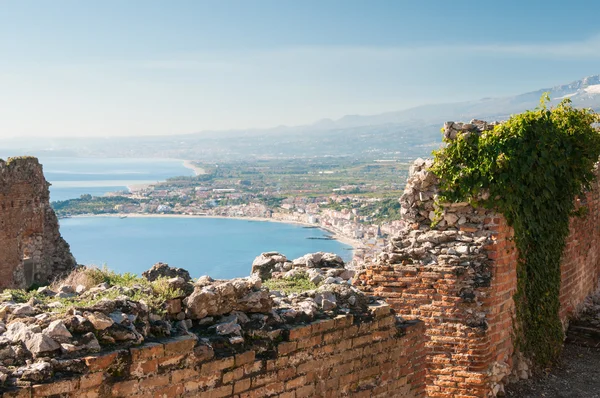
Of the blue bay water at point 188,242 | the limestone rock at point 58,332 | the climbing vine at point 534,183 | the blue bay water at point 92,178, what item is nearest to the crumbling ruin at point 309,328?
the limestone rock at point 58,332

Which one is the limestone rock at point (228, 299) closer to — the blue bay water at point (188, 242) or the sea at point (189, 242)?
the blue bay water at point (188, 242)

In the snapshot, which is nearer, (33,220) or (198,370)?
(198,370)

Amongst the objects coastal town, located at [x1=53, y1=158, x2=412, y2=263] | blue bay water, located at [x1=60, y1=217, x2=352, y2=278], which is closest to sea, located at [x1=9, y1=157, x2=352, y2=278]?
blue bay water, located at [x1=60, y1=217, x2=352, y2=278]

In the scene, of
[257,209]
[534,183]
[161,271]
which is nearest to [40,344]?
[161,271]

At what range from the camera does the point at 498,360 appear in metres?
8.23

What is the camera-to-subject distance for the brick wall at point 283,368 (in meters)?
3.72

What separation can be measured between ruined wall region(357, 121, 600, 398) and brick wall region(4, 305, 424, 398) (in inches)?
67.8

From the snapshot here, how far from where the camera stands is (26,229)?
13367mm

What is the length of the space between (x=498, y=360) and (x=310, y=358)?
163 inches

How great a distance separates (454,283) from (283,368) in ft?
12.2

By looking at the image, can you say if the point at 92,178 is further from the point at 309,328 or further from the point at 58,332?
the point at 58,332

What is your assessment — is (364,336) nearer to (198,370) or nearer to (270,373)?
(270,373)

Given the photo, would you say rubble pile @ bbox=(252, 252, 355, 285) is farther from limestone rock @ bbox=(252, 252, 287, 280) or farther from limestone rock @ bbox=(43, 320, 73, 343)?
limestone rock @ bbox=(43, 320, 73, 343)

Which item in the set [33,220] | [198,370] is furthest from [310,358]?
[33,220]
